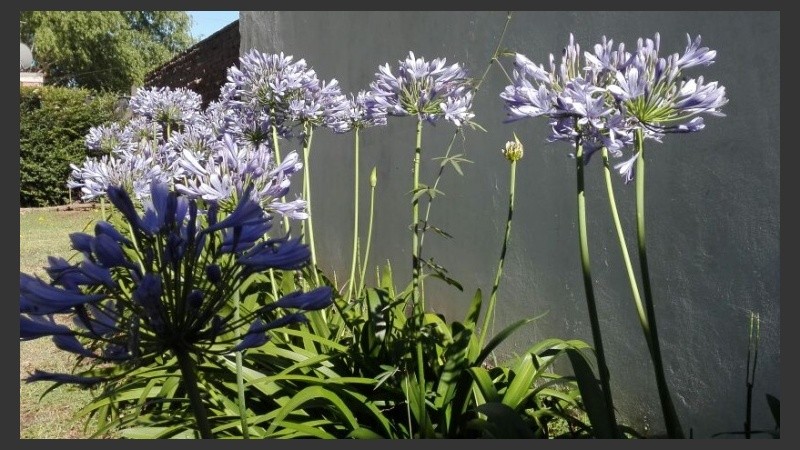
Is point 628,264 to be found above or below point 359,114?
below

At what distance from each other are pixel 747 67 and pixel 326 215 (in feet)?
15.0

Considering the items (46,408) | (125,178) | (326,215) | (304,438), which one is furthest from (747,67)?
(326,215)

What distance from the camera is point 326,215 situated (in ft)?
21.7

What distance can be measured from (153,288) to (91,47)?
2184 centimetres

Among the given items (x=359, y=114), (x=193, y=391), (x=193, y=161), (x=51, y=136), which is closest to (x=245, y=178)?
(x=193, y=161)

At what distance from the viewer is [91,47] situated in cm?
2053

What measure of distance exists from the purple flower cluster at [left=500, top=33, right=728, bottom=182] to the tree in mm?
19199

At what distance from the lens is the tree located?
19859 millimetres

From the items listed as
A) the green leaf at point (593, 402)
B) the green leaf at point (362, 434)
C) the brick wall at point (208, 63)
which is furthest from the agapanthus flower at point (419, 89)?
the brick wall at point (208, 63)

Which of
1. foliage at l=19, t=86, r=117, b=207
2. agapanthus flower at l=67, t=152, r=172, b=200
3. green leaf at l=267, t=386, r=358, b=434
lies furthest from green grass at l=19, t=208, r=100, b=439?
foliage at l=19, t=86, r=117, b=207

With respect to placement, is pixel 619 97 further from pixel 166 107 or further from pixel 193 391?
pixel 166 107

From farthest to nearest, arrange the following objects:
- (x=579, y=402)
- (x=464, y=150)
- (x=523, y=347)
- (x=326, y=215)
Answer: (x=326, y=215) < (x=464, y=150) < (x=523, y=347) < (x=579, y=402)

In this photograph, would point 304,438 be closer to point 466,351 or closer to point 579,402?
point 466,351

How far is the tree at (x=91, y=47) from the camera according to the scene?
1986 centimetres
